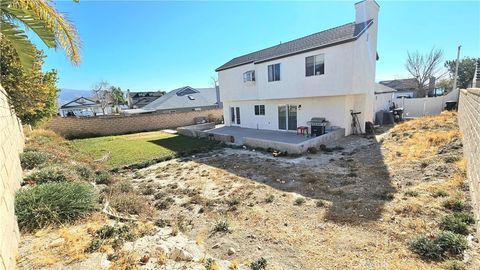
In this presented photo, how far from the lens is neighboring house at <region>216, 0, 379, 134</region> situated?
1213 cm

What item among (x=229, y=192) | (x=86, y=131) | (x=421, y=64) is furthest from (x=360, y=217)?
(x=421, y=64)

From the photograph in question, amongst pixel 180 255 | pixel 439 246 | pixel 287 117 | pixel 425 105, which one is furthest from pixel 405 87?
pixel 180 255

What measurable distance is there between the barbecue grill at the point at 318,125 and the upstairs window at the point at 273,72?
144 inches

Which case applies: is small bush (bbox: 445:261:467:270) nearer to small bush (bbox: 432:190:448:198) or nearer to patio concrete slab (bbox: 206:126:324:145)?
small bush (bbox: 432:190:448:198)

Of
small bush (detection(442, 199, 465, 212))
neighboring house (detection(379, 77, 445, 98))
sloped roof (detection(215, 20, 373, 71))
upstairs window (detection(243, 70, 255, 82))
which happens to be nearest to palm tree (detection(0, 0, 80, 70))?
small bush (detection(442, 199, 465, 212))

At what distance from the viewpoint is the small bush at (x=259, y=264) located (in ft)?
10.9

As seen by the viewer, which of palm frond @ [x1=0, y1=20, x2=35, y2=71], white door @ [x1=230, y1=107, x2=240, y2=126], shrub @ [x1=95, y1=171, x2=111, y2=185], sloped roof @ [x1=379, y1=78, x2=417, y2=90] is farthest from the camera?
sloped roof @ [x1=379, y1=78, x2=417, y2=90]

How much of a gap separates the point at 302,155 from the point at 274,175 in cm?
288

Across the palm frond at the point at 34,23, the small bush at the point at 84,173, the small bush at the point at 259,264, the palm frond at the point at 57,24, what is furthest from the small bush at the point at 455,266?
the small bush at the point at 84,173

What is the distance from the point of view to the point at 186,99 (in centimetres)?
3328

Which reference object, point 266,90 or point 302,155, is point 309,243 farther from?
point 266,90

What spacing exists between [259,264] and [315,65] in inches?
472

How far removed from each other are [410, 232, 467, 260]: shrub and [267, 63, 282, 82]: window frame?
40.9ft

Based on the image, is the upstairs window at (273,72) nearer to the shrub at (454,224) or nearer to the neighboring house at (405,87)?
the shrub at (454,224)
